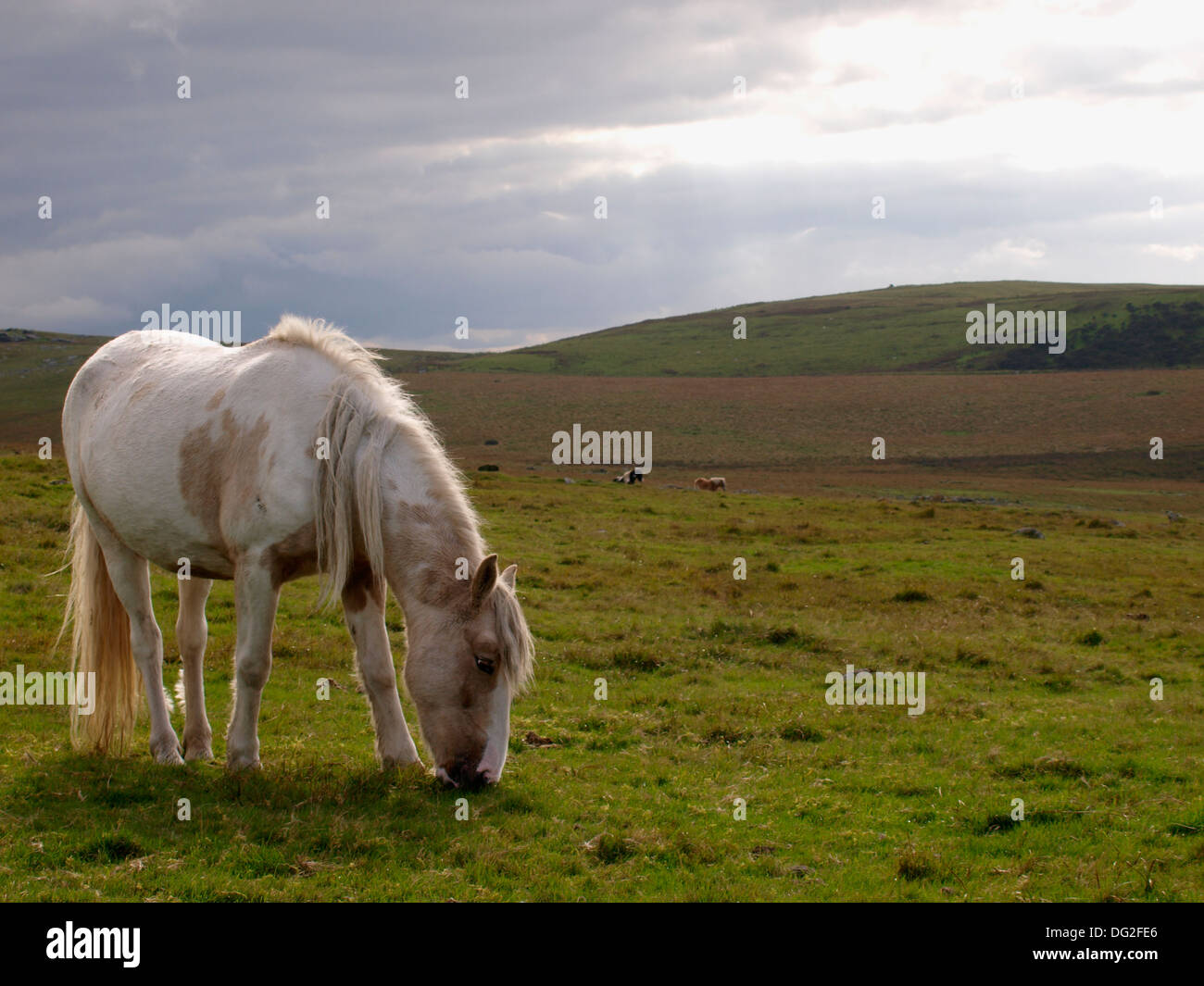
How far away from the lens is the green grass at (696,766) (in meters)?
5.68

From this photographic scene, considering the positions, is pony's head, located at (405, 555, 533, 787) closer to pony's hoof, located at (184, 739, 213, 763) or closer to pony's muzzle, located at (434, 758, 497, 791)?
pony's muzzle, located at (434, 758, 497, 791)

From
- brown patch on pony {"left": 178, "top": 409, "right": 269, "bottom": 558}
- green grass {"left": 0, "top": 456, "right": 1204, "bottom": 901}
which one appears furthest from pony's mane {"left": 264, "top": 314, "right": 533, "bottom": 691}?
green grass {"left": 0, "top": 456, "right": 1204, "bottom": 901}

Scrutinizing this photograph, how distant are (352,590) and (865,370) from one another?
10898 centimetres

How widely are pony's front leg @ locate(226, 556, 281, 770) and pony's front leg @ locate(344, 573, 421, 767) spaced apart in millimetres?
601

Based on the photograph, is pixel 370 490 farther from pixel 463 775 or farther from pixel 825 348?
pixel 825 348

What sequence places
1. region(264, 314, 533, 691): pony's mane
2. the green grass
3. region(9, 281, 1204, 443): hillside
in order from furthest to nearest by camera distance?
region(9, 281, 1204, 443): hillside
region(264, 314, 533, 691): pony's mane
the green grass

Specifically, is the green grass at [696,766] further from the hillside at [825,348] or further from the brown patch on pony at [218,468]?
the hillside at [825,348]

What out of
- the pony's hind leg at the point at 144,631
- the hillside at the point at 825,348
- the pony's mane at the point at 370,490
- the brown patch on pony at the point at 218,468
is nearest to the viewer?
the pony's mane at the point at 370,490

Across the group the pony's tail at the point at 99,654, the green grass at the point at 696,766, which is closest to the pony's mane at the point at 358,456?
the green grass at the point at 696,766

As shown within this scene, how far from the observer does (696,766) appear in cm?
847

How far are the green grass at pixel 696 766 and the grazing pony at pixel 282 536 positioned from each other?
539 millimetres

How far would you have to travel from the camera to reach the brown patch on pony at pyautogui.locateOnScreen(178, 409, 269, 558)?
22.3 ft

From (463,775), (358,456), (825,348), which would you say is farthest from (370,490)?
(825,348)
